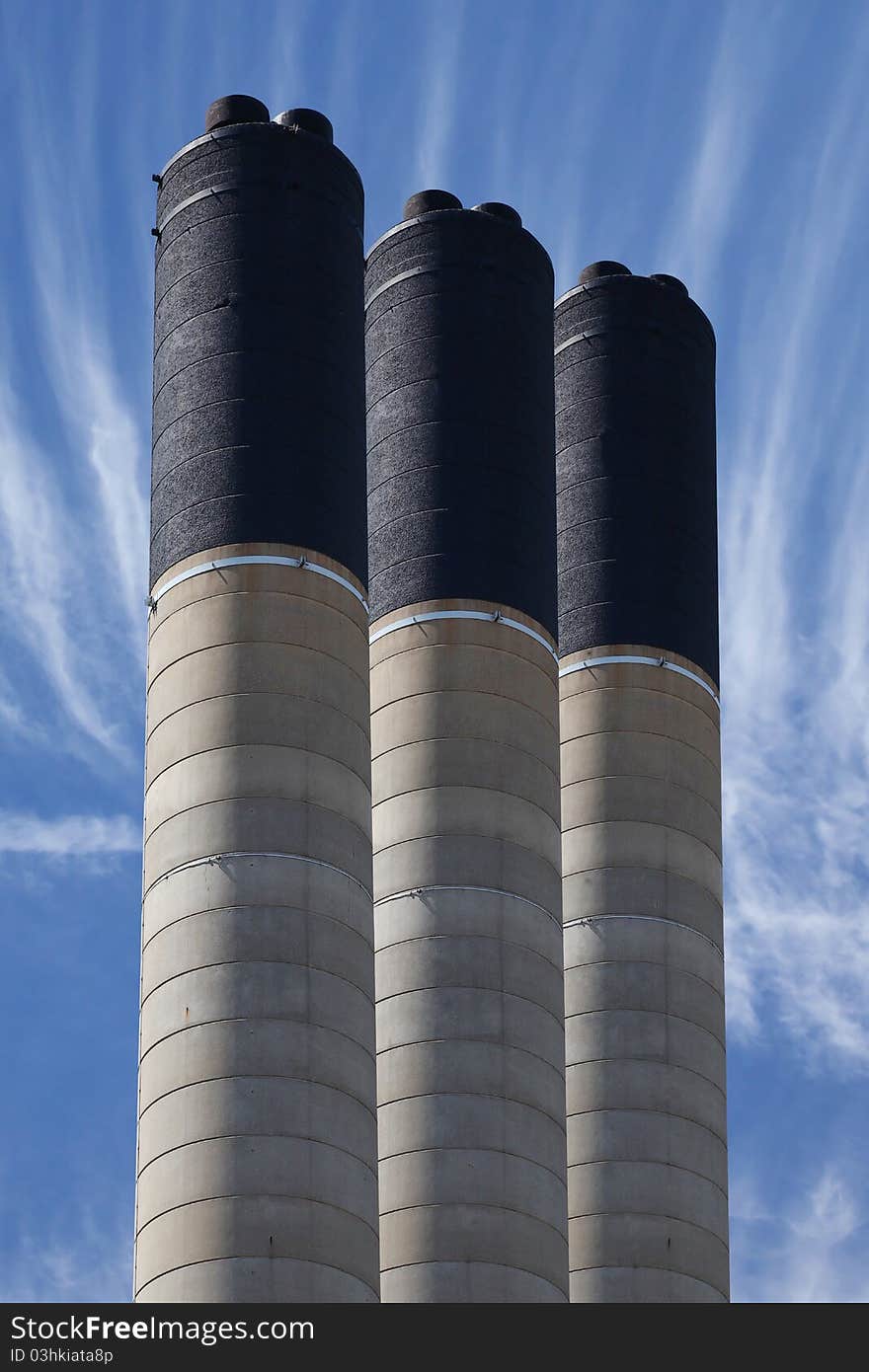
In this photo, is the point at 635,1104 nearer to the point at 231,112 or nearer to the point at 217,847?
the point at 217,847

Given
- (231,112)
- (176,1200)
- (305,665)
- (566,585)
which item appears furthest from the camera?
(566,585)

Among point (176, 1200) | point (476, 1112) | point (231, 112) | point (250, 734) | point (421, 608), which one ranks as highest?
point (231, 112)

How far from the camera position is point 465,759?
7775 cm

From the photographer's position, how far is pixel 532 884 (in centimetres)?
7725

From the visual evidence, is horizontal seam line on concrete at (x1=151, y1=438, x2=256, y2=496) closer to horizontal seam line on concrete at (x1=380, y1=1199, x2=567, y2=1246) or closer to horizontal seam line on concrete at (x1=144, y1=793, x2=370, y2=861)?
horizontal seam line on concrete at (x1=144, y1=793, x2=370, y2=861)

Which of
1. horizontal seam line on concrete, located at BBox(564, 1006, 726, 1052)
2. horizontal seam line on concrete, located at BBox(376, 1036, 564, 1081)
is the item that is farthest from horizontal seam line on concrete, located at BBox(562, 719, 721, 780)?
horizontal seam line on concrete, located at BBox(376, 1036, 564, 1081)

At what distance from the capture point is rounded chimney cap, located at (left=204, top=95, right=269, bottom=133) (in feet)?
253

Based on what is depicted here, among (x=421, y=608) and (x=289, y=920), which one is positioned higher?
(x=421, y=608)

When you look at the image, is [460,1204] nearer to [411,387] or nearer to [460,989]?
[460,989]

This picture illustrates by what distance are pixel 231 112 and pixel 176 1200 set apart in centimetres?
2665

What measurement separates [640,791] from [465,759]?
838 centimetres

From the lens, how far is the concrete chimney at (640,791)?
3182 inches

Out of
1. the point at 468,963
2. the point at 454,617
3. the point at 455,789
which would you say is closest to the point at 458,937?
the point at 468,963

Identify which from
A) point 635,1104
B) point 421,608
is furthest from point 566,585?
point 635,1104
